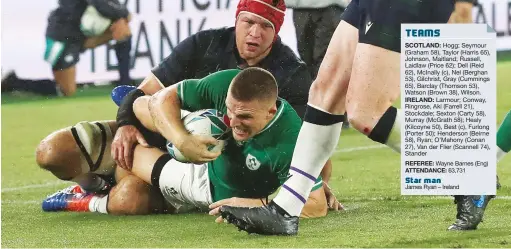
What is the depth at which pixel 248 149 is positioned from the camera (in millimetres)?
3391

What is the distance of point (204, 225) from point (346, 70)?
660 millimetres

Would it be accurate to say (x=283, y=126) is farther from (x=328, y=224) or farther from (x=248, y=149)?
(x=328, y=224)

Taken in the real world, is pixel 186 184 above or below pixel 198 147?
below

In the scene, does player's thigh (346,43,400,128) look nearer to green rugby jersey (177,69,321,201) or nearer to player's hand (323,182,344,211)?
green rugby jersey (177,69,321,201)

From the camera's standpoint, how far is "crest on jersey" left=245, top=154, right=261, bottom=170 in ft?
11.1

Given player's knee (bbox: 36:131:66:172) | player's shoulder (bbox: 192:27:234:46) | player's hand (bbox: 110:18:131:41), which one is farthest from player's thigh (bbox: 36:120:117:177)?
player's hand (bbox: 110:18:131:41)

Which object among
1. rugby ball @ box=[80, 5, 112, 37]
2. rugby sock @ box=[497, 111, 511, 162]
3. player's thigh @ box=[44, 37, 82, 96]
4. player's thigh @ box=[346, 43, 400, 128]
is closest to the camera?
player's thigh @ box=[346, 43, 400, 128]

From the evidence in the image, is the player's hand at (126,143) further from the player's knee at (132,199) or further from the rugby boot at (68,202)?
the rugby boot at (68,202)

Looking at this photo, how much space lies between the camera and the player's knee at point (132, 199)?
3.62m

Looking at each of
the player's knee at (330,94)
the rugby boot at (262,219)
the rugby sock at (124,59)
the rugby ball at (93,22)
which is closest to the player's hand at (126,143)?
the rugby boot at (262,219)

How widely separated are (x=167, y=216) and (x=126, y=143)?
0.25m

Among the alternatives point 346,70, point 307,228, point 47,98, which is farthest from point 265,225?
point 47,98

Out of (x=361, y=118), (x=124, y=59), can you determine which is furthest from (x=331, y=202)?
(x=124, y=59)

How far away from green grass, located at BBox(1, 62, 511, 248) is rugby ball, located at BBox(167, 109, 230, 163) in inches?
9.4
